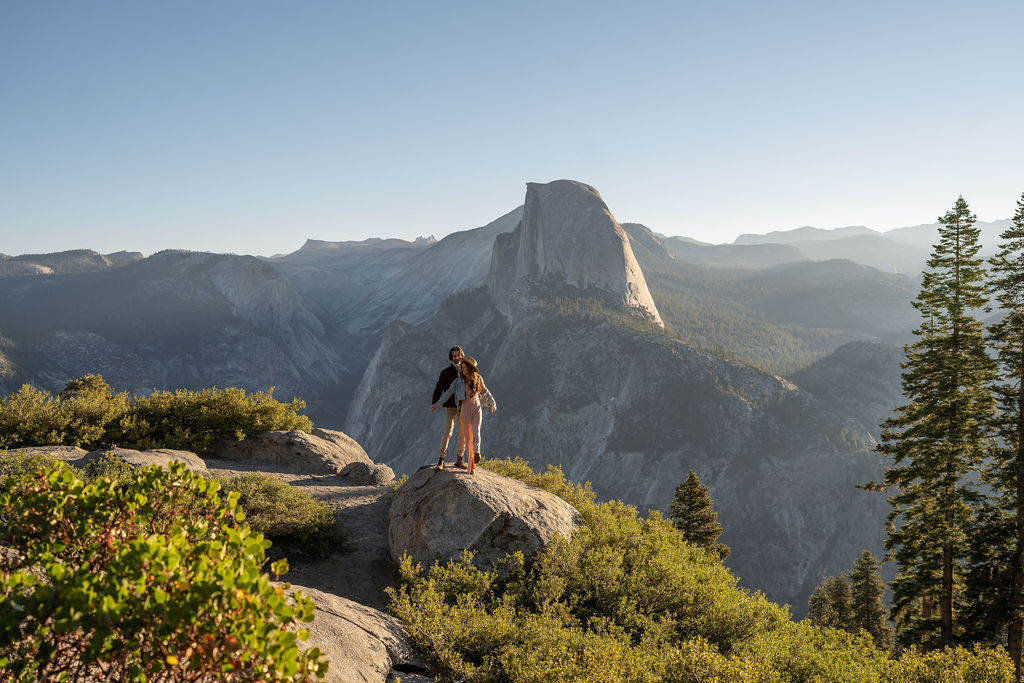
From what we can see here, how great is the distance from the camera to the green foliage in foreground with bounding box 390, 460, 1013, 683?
7.22 meters

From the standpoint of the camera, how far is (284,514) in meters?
11.1

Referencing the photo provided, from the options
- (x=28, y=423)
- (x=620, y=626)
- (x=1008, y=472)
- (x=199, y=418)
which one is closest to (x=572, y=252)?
(x=1008, y=472)

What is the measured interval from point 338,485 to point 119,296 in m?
187

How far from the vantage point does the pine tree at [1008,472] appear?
16953 millimetres

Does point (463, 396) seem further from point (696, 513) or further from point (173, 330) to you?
point (173, 330)

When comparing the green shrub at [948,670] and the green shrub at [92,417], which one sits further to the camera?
the green shrub at [92,417]

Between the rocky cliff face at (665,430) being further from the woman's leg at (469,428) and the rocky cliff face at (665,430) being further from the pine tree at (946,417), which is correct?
the woman's leg at (469,428)

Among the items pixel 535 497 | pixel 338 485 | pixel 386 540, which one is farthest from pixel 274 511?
pixel 535 497

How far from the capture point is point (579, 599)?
1004 cm

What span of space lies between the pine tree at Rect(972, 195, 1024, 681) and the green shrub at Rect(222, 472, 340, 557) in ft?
68.8

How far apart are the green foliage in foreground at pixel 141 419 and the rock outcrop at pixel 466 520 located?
6.57m

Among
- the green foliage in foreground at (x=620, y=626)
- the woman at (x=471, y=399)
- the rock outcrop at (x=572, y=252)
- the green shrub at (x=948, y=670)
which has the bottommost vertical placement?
the green shrub at (x=948, y=670)

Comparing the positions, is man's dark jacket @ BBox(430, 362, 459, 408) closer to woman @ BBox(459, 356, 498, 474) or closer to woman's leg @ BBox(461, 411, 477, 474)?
woman @ BBox(459, 356, 498, 474)

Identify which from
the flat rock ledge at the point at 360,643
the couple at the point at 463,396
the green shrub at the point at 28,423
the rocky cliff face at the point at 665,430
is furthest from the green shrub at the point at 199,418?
the rocky cliff face at the point at 665,430
